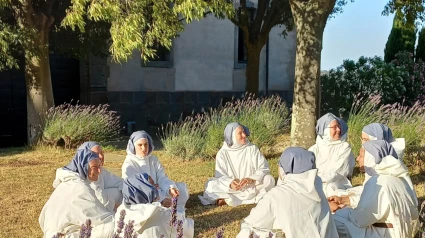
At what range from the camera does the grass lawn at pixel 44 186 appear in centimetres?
604

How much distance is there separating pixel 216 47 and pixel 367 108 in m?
7.78

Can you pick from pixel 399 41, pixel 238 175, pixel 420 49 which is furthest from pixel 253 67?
pixel 420 49

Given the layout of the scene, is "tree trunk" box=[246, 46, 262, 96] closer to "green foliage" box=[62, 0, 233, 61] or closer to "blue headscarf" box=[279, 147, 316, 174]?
"green foliage" box=[62, 0, 233, 61]

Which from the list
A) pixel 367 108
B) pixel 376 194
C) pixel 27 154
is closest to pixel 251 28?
pixel 367 108

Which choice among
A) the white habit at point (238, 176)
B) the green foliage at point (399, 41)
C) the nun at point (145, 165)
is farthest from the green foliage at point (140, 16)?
the green foliage at point (399, 41)

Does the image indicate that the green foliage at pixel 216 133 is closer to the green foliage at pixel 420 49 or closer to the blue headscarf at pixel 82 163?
the blue headscarf at pixel 82 163

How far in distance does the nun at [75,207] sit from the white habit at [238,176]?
8.71 feet

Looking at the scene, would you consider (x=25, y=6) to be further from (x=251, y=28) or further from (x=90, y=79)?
(x=251, y=28)

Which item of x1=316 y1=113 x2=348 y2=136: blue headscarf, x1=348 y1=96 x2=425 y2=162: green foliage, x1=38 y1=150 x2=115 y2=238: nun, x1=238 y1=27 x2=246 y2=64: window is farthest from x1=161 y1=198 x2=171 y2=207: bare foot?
x1=238 y1=27 x2=246 y2=64: window

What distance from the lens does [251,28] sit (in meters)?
14.3

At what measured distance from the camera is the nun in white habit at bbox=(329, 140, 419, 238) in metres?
4.56

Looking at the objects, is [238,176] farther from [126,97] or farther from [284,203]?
[126,97]

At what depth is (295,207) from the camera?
4031mm

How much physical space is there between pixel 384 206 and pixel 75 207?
257 cm
